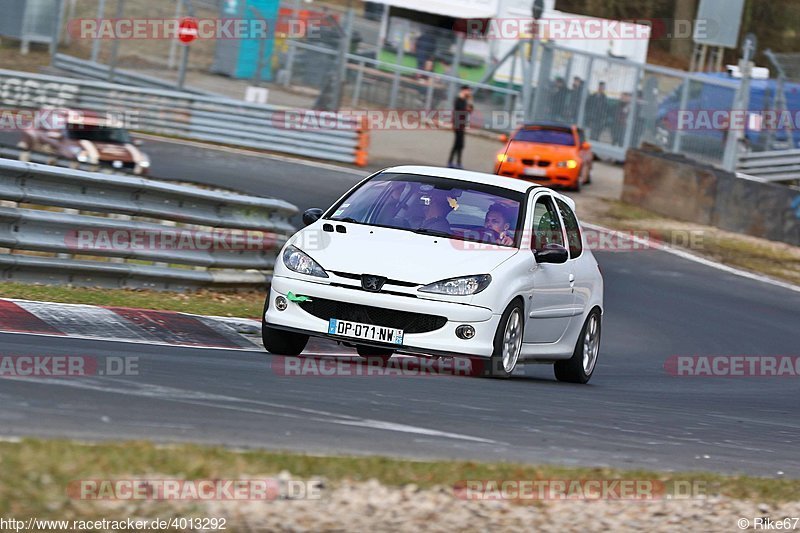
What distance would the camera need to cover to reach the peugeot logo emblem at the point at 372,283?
924 centimetres

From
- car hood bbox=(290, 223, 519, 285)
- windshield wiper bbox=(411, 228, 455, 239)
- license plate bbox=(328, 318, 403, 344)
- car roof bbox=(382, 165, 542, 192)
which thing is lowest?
license plate bbox=(328, 318, 403, 344)

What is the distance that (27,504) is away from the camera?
16.4 feet

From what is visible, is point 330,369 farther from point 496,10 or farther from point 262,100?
point 496,10

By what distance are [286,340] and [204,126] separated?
22.6 m

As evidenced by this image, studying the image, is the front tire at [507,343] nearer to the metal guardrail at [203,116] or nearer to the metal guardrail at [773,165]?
the metal guardrail at [773,165]

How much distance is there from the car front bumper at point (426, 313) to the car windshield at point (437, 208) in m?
0.84

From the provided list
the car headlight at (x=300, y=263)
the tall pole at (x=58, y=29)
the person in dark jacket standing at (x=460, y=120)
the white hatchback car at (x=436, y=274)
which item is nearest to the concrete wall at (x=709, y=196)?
the person in dark jacket standing at (x=460, y=120)

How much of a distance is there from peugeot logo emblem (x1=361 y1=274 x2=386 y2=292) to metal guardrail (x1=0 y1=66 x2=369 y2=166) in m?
22.4

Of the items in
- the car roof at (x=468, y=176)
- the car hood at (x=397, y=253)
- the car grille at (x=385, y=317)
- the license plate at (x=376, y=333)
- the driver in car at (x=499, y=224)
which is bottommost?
the license plate at (x=376, y=333)

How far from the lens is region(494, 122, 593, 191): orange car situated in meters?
30.5

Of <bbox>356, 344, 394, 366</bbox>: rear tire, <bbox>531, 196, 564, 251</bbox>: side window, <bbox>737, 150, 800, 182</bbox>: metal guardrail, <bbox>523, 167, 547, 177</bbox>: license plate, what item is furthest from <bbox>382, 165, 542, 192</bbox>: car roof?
<bbox>737, 150, 800, 182</bbox>: metal guardrail

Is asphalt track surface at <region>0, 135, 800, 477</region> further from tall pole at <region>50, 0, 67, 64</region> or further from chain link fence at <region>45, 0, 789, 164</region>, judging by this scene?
tall pole at <region>50, 0, 67, 64</region>

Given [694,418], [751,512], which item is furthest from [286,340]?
[751,512]

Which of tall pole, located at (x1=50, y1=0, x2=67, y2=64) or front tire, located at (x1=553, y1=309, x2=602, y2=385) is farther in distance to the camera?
tall pole, located at (x1=50, y1=0, x2=67, y2=64)
